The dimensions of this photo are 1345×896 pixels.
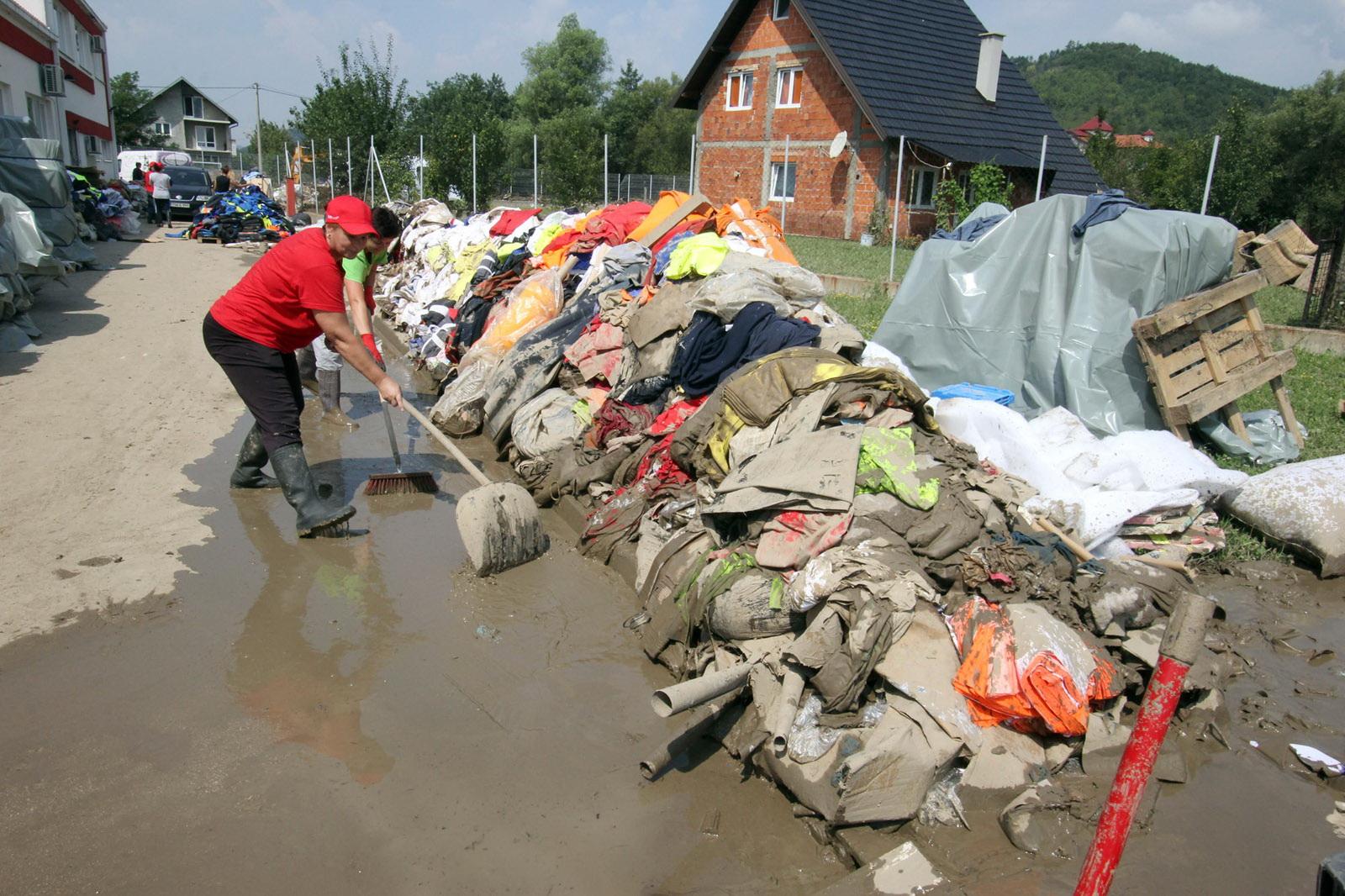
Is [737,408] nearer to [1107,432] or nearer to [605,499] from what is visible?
[605,499]

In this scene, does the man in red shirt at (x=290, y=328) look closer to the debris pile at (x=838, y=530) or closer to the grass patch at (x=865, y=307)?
the debris pile at (x=838, y=530)

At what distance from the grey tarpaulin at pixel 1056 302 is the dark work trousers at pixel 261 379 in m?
4.43

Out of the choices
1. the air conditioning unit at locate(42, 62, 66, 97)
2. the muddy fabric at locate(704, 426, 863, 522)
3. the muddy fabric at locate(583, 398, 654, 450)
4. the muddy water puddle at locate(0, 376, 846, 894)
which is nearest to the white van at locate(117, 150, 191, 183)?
the air conditioning unit at locate(42, 62, 66, 97)

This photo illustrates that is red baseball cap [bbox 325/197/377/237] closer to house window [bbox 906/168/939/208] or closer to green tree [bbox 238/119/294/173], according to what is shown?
house window [bbox 906/168/939/208]

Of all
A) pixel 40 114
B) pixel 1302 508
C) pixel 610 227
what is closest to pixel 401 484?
pixel 610 227

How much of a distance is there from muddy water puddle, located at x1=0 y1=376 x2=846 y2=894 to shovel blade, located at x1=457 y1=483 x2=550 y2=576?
0.11 metres

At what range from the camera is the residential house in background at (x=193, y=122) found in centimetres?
6056

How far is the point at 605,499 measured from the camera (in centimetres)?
512

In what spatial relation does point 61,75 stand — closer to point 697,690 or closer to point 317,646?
point 317,646

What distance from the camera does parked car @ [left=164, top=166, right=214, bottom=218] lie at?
82.4 feet

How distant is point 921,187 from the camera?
74.6 ft

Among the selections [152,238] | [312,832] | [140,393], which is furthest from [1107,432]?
[152,238]

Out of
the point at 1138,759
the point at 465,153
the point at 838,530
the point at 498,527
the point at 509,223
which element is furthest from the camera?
the point at 465,153

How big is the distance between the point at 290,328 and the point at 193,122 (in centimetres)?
6878
